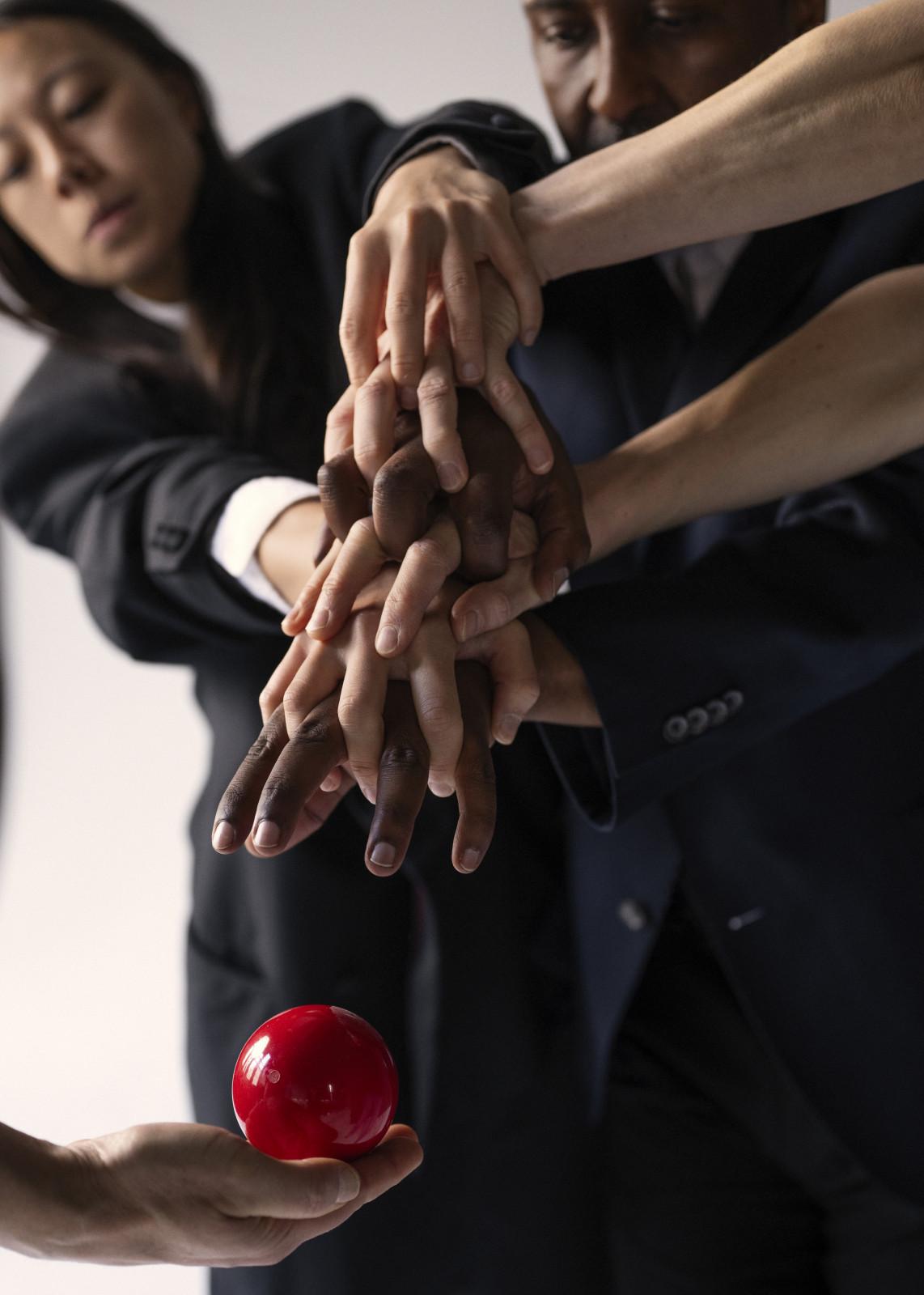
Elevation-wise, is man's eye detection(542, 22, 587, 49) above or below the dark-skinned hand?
above

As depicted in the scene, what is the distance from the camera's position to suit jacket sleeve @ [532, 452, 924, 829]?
Result: 65cm

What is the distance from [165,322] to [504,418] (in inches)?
15.4

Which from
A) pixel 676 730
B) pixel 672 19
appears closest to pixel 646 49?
pixel 672 19

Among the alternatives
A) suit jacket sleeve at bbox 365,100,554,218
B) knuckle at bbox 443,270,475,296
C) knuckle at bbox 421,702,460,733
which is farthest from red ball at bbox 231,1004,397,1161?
suit jacket sleeve at bbox 365,100,554,218

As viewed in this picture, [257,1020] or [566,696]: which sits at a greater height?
[566,696]

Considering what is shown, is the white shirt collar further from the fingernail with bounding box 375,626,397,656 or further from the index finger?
the fingernail with bounding box 375,626,397,656

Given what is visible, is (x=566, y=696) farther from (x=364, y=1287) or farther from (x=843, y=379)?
(x=364, y=1287)

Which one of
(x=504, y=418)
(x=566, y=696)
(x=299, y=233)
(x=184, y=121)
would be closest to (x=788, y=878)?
(x=566, y=696)

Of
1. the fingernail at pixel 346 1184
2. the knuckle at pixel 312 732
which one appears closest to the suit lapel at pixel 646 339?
the knuckle at pixel 312 732

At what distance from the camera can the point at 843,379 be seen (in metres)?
0.67

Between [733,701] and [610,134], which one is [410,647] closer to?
[733,701]

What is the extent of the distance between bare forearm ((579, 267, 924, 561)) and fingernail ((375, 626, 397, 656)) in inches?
6.5

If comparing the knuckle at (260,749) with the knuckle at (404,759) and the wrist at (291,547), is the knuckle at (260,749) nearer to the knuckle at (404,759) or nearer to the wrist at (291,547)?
the knuckle at (404,759)

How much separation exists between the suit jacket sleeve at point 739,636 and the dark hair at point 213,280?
11.5 inches
